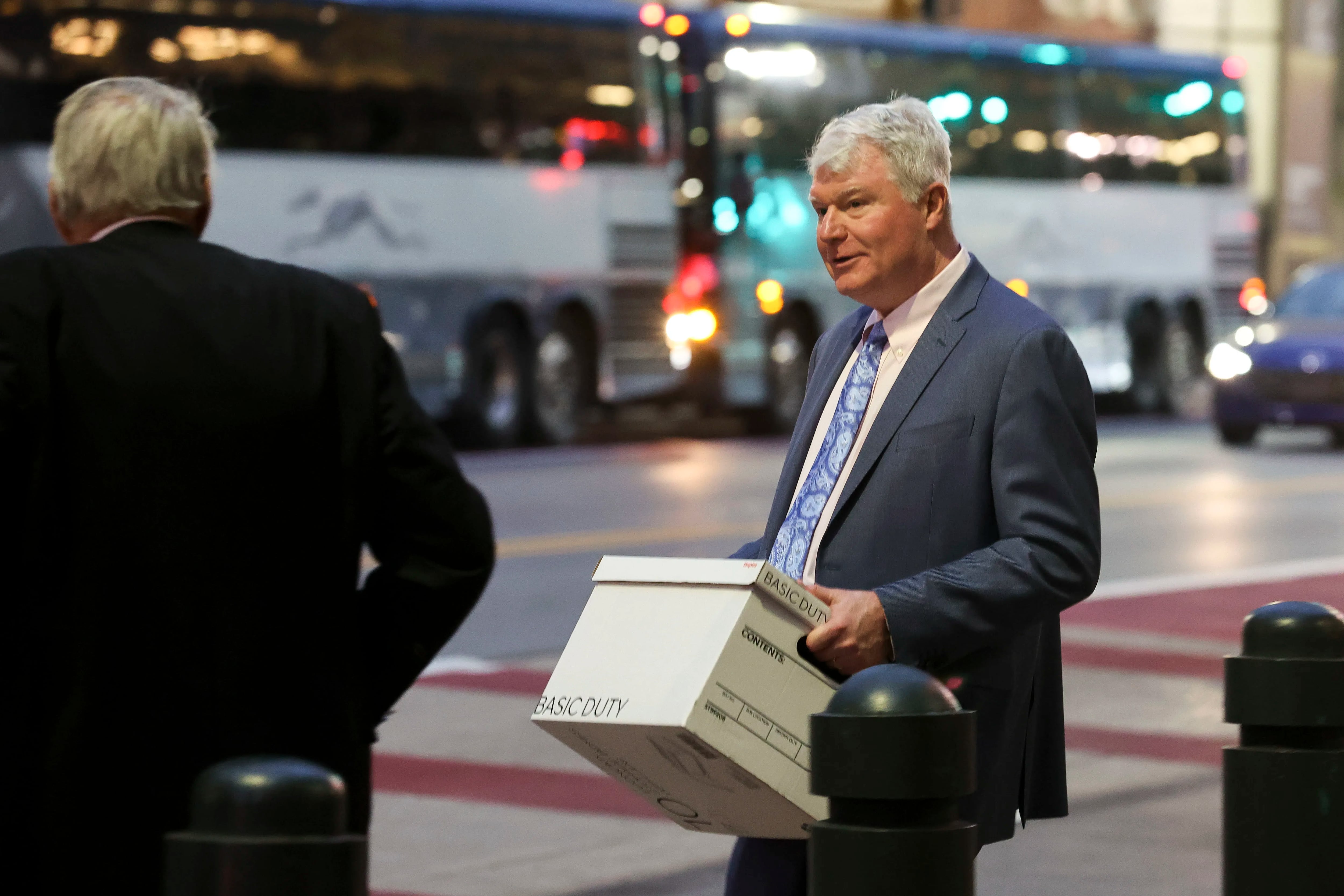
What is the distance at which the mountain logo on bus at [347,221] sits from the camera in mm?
20172

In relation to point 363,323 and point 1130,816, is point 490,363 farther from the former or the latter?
point 363,323

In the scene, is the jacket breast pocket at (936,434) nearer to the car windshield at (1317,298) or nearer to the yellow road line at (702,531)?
the yellow road line at (702,531)

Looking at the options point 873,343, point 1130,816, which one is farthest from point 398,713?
point 873,343

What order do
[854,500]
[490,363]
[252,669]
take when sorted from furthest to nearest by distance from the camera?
1. [490,363]
2. [854,500]
3. [252,669]

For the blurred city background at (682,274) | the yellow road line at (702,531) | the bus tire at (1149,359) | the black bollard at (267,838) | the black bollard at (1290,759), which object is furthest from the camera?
the bus tire at (1149,359)

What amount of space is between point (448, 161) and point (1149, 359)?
1049 centimetres

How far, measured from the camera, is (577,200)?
22.6 m

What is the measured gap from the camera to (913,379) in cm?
362

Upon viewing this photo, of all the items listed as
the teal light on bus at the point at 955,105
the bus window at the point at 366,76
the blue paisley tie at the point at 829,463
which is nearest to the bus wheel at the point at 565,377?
the bus window at the point at 366,76

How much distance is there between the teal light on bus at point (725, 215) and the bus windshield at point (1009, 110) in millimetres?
543

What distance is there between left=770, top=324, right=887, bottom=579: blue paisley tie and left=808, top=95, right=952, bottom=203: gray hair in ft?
0.84

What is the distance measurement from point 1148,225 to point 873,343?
2577 centimetres

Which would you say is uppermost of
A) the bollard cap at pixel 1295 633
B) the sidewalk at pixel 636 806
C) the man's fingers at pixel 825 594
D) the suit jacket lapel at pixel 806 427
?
the suit jacket lapel at pixel 806 427

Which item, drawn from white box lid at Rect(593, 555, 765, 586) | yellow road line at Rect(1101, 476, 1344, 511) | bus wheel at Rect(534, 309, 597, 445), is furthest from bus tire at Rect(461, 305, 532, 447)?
white box lid at Rect(593, 555, 765, 586)
